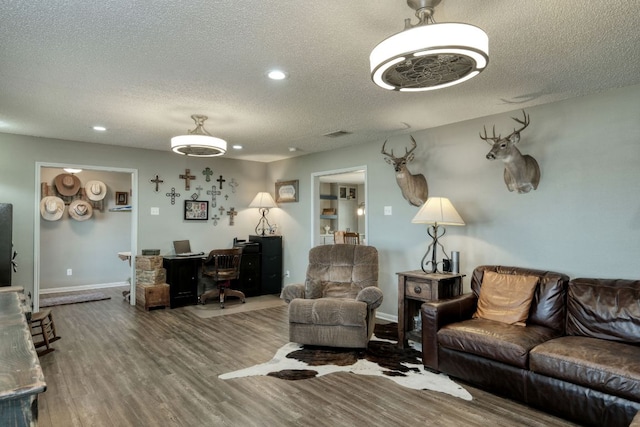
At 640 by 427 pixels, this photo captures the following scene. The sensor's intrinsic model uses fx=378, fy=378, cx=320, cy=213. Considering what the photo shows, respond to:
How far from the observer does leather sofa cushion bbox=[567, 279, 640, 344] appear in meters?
2.72

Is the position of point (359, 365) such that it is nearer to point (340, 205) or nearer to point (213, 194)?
point (213, 194)

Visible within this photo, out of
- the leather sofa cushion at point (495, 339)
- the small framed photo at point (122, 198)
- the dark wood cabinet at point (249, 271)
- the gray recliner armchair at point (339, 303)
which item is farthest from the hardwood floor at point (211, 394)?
the small framed photo at point (122, 198)

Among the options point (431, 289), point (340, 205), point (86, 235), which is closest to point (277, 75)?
point (431, 289)

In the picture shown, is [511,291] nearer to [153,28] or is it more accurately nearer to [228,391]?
[228,391]

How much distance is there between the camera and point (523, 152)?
3.72m

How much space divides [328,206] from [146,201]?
535 cm

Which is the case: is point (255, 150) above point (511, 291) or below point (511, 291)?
above

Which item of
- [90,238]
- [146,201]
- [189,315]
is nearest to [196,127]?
[146,201]

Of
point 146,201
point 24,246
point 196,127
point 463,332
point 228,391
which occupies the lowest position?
point 228,391

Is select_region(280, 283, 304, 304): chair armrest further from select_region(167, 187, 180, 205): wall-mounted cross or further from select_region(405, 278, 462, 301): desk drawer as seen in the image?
select_region(167, 187, 180, 205): wall-mounted cross

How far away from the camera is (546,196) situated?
3.59m

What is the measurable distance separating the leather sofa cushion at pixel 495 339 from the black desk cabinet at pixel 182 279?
13.3ft

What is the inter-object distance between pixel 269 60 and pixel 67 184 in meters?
6.08

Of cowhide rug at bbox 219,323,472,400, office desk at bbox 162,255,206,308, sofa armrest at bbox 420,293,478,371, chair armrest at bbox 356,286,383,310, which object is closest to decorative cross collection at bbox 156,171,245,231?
office desk at bbox 162,255,206,308
